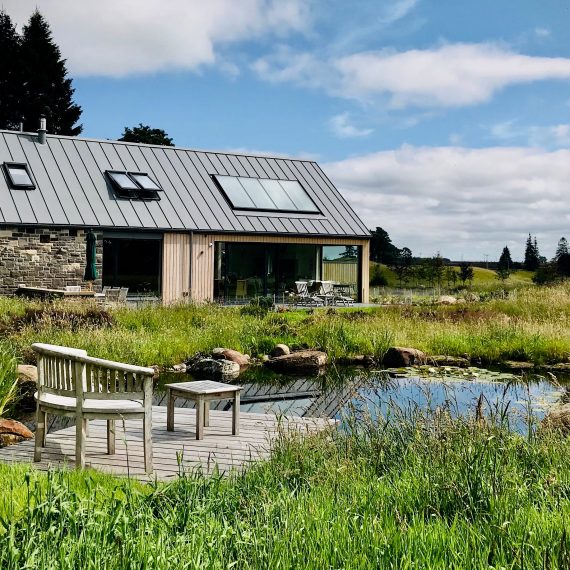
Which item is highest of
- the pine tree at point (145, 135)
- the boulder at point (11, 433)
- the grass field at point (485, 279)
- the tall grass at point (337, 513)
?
the pine tree at point (145, 135)

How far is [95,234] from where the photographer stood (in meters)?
21.8

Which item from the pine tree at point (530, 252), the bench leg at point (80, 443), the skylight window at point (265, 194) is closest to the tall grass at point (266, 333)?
the bench leg at point (80, 443)

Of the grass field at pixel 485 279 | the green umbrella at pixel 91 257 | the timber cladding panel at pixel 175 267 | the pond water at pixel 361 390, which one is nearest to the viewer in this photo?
the pond water at pixel 361 390

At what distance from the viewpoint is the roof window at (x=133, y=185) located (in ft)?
76.0

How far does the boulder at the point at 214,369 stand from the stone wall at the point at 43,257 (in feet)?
32.7

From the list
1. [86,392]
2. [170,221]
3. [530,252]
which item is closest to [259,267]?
[170,221]

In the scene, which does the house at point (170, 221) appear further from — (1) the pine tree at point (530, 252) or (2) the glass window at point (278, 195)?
(1) the pine tree at point (530, 252)

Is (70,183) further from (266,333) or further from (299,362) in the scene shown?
(299,362)

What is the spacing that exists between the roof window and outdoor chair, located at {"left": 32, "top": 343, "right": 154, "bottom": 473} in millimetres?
17277

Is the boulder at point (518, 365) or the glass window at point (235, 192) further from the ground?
the glass window at point (235, 192)

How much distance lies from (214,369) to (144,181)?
12490mm

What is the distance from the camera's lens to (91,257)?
2131 cm

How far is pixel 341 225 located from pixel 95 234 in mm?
8527

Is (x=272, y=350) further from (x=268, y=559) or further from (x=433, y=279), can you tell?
(x=433, y=279)
